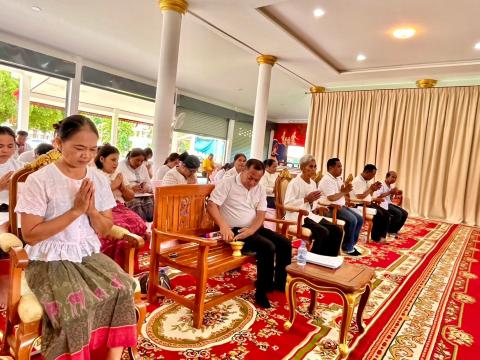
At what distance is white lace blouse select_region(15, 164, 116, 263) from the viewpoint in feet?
4.46

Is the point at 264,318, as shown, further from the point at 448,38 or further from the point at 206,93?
the point at 206,93

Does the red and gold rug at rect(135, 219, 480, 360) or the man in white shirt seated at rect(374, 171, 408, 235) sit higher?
the man in white shirt seated at rect(374, 171, 408, 235)

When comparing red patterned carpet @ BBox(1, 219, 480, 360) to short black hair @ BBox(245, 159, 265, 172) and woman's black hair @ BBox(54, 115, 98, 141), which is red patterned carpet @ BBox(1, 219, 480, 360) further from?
woman's black hair @ BBox(54, 115, 98, 141)

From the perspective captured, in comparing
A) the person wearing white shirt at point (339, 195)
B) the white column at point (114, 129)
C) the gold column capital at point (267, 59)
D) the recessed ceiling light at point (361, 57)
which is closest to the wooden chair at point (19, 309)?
the person wearing white shirt at point (339, 195)

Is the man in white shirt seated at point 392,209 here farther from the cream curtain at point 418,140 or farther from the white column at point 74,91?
the white column at point 74,91

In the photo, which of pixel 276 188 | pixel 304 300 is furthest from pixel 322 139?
pixel 304 300

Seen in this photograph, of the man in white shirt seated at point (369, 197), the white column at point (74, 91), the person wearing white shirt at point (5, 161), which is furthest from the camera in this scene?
the white column at point (74, 91)

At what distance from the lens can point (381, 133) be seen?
806cm

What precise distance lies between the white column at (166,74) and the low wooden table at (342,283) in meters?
3.30

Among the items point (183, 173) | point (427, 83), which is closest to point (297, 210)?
point (183, 173)

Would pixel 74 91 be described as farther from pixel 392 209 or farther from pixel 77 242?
pixel 392 209

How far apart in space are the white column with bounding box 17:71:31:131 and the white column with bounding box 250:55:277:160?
543 centimetres

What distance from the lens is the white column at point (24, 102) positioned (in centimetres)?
730

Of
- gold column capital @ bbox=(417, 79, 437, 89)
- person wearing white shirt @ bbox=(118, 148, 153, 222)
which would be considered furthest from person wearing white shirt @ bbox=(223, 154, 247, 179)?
gold column capital @ bbox=(417, 79, 437, 89)
